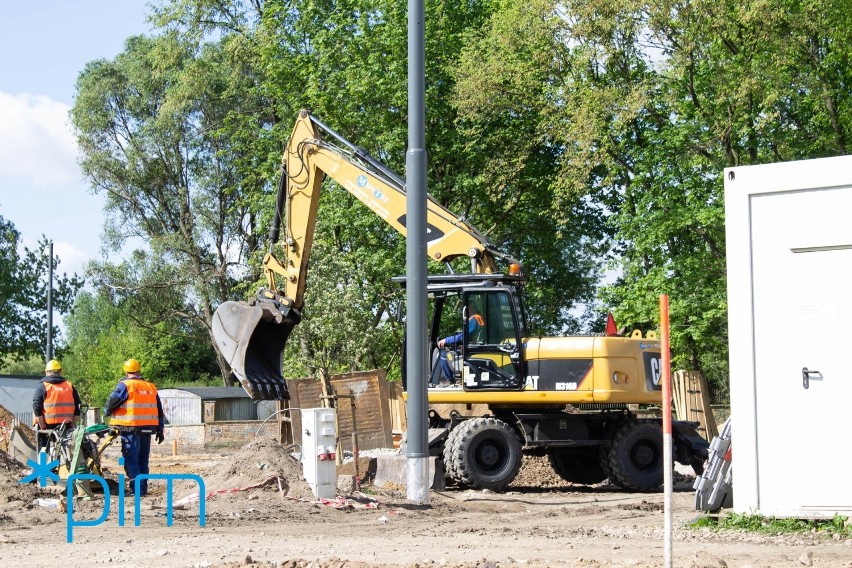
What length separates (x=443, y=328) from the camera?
2006 centimetres

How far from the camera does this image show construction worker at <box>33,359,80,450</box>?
51.3 ft

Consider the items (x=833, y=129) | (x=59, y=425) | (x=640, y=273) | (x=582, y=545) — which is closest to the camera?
(x=582, y=545)

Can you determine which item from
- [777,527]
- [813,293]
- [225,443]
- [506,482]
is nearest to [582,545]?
[777,527]

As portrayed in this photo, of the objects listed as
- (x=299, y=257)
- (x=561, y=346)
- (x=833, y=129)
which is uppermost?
(x=833, y=129)

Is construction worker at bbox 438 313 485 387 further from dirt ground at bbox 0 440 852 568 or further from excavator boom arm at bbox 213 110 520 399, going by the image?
dirt ground at bbox 0 440 852 568

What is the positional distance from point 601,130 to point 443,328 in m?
10.2

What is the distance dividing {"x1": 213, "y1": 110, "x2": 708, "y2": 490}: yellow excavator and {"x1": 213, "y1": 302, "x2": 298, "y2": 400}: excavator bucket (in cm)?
3

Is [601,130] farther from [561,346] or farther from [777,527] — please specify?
[777,527]

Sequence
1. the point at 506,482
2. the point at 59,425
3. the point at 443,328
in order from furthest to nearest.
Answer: the point at 443,328 → the point at 506,482 → the point at 59,425

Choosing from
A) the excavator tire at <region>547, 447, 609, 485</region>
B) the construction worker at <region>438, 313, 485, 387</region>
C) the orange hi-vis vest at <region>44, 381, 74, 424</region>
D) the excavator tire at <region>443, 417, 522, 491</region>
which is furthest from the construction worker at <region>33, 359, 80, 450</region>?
the excavator tire at <region>547, 447, 609, 485</region>

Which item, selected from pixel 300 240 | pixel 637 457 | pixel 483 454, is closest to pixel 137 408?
pixel 483 454

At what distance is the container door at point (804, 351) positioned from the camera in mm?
10180

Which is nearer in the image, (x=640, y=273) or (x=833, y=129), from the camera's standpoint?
(x=833, y=129)

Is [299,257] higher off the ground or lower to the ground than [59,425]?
higher
